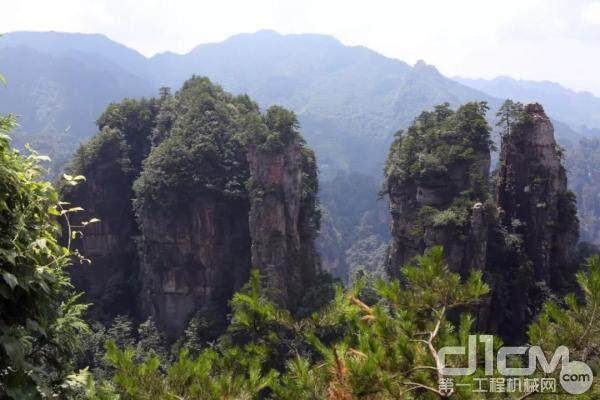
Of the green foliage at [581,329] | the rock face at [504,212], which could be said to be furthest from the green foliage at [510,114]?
the green foliage at [581,329]

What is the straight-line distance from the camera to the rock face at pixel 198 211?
90.2ft

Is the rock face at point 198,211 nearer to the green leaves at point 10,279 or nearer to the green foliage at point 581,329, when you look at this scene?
the green foliage at point 581,329

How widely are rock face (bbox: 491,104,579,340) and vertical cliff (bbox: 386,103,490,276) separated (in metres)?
1.68

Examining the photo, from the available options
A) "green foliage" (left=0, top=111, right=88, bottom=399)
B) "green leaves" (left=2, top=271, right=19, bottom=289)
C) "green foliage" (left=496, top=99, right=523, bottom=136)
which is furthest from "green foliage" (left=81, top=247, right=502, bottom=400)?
"green foliage" (left=496, top=99, right=523, bottom=136)

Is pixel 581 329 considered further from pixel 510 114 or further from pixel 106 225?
pixel 106 225

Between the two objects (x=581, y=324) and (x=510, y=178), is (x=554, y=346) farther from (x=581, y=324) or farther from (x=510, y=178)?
(x=510, y=178)

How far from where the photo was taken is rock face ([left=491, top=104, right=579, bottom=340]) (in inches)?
953

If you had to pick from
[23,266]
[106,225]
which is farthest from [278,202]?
Answer: [23,266]

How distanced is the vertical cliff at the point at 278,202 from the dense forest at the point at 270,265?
10 cm

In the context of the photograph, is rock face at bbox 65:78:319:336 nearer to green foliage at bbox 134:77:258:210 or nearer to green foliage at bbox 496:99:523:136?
green foliage at bbox 134:77:258:210

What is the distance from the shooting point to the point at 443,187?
84.5 feet

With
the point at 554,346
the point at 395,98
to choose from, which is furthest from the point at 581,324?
the point at 395,98

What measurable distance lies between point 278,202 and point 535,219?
42.3 feet

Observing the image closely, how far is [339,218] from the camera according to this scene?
104688mm
